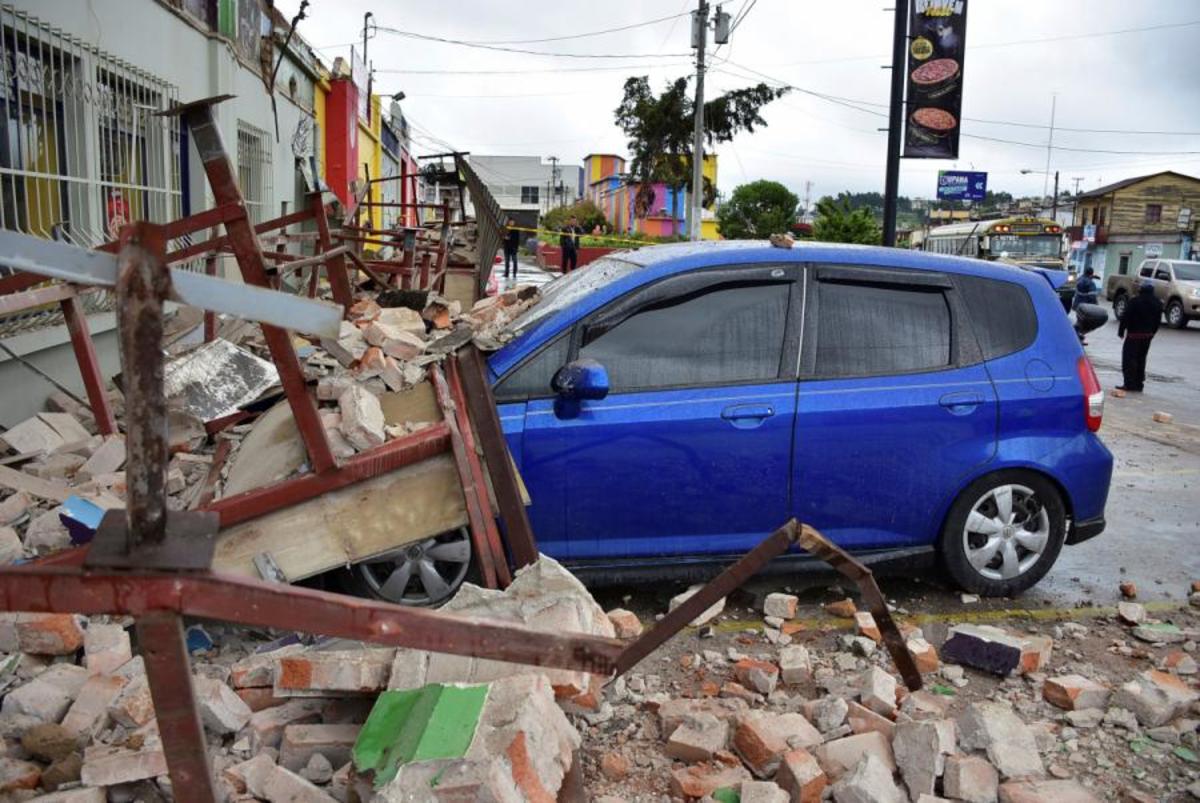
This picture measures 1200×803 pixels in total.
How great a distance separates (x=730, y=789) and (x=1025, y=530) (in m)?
2.58

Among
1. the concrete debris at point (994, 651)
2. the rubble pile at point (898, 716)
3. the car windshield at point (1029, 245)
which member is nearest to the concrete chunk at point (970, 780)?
the rubble pile at point (898, 716)

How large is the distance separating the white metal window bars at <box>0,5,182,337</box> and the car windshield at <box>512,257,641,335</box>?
130 inches

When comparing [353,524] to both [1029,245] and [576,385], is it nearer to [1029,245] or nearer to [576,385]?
[576,385]

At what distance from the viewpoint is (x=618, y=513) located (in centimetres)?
434

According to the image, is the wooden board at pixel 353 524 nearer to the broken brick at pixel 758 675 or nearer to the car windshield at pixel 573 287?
the car windshield at pixel 573 287

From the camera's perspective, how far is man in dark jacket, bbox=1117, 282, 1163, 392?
1318cm

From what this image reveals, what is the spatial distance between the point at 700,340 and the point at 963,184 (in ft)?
176

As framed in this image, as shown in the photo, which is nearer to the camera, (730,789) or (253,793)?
(253,793)

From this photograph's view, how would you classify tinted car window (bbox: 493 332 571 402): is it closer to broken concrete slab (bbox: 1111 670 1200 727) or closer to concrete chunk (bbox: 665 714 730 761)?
concrete chunk (bbox: 665 714 730 761)

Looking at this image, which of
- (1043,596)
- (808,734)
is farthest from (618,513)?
(1043,596)

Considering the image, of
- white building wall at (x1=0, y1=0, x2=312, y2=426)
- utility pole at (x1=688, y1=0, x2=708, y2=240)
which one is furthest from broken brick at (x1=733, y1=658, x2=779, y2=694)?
utility pole at (x1=688, y1=0, x2=708, y2=240)

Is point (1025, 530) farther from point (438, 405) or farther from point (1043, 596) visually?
point (438, 405)

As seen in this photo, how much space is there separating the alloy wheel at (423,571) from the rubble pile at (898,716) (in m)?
0.85

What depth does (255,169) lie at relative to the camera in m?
14.2
